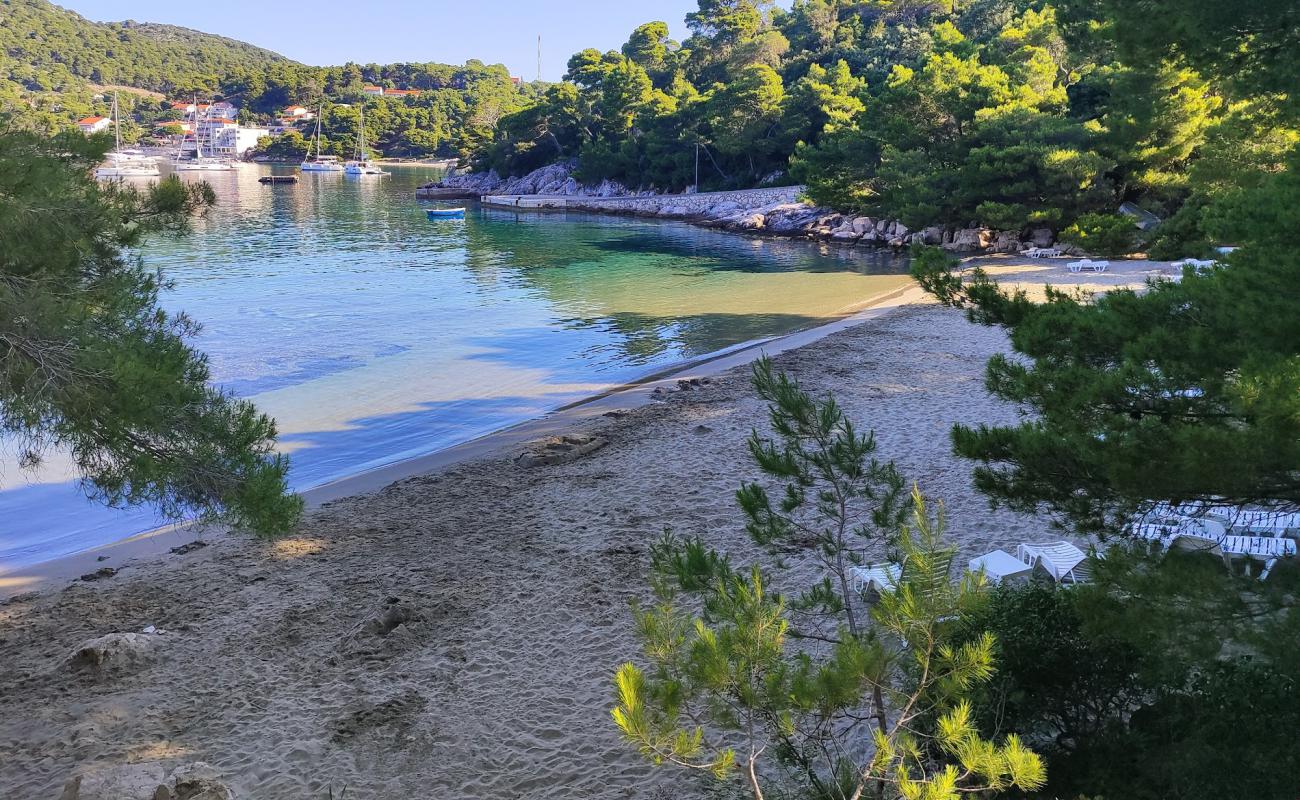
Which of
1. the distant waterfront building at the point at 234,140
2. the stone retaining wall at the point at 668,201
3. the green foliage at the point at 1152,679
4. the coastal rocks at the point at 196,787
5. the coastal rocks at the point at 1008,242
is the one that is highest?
the distant waterfront building at the point at 234,140

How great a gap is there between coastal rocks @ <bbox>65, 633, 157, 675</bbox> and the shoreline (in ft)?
3.25

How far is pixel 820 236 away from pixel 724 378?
85.1ft

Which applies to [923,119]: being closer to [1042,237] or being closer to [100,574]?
[1042,237]

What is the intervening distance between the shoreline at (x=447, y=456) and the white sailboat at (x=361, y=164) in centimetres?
7873

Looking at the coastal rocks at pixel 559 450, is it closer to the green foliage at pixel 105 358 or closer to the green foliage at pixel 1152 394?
the green foliage at pixel 105 358

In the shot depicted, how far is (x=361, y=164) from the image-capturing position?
92000 millimetres

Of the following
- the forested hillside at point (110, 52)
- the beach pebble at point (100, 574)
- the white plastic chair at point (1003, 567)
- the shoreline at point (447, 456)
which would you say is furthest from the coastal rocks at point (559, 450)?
the forested hillside at point (110, 52)

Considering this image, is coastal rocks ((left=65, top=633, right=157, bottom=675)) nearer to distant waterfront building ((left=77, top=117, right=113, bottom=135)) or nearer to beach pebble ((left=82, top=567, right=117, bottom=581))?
beach pebble ((left=82, top=567, right=117, bottom=581))

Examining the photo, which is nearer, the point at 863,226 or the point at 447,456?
the point at 447,456

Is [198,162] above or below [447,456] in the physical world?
above

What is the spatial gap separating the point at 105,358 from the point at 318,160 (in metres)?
104

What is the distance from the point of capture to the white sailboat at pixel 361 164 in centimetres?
8825

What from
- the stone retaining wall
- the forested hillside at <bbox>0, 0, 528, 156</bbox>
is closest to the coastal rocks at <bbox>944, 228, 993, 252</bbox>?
the stone retaining wall

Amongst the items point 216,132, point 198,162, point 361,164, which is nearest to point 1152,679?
point 361,164
